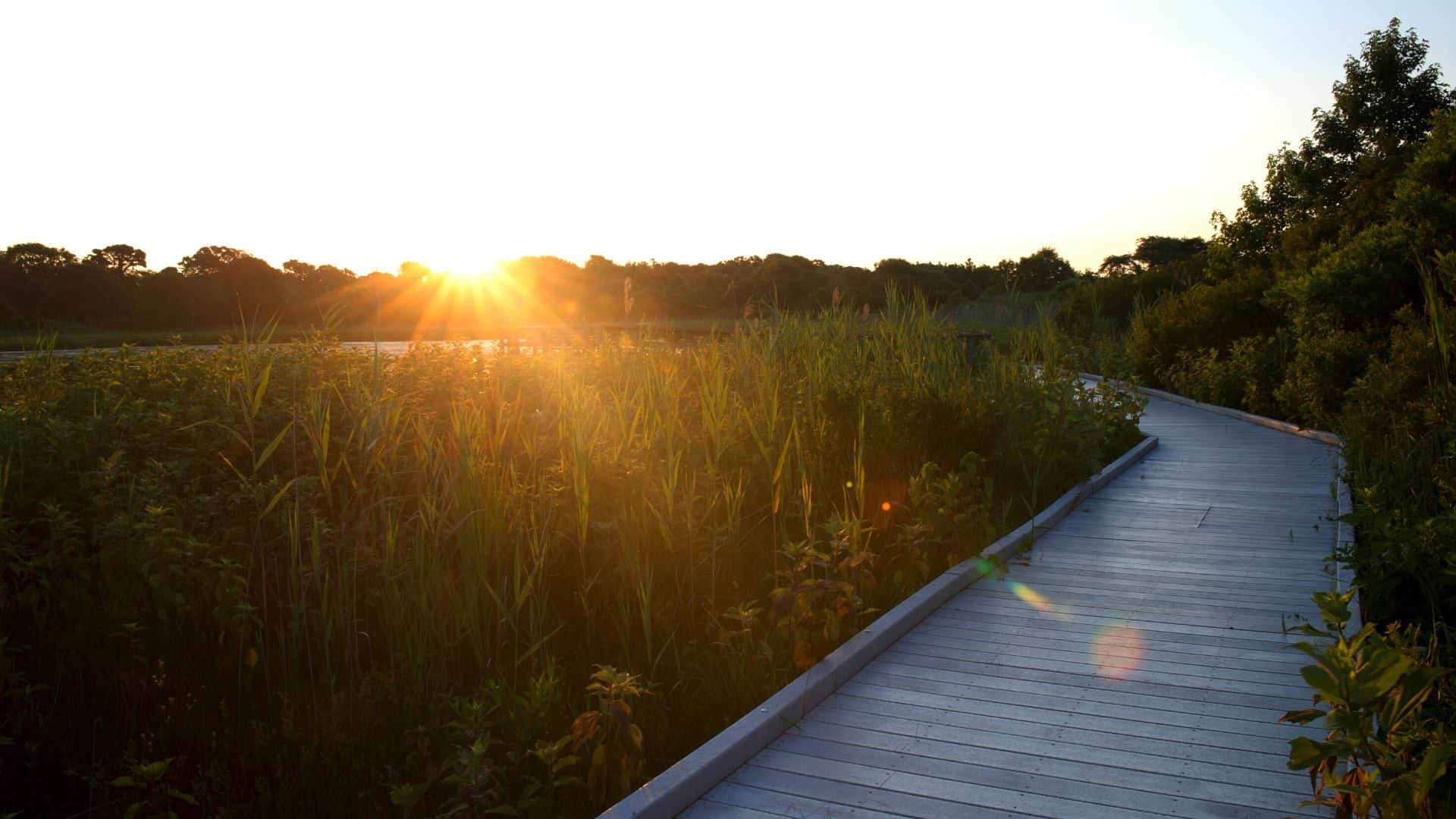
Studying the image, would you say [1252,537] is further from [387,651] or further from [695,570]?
[387,651]

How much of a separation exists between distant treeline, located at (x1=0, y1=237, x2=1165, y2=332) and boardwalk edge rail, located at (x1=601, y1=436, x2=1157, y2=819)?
305cm

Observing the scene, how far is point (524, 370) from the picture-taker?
309 inches

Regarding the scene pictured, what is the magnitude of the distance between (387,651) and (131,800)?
115 centimetres

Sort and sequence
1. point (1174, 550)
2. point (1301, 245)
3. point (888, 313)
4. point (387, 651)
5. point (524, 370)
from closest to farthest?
point (387, 651) < point (1174, 550) < point (524, 370) < point (888, 313) < point (1301, 245)

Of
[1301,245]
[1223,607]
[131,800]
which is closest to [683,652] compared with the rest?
[131,800]

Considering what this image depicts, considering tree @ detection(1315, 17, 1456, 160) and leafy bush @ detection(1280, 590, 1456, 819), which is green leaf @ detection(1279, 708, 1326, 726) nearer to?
leafy bush @ detection(1280, 590, 1456, 819)

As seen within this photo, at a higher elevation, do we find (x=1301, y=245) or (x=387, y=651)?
(x=1301, y=245)

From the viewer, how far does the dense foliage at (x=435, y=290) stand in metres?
11.8

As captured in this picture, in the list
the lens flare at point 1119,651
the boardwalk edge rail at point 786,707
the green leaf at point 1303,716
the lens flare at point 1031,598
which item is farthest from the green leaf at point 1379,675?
the lens flare at point 1031,598

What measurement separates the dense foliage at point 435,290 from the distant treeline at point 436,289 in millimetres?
44

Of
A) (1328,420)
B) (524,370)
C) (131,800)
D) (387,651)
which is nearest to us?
(131,800)

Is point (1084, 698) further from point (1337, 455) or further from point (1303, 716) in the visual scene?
point (1337, 455)

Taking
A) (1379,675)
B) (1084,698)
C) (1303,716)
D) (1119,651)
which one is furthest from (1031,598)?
(1379,675)

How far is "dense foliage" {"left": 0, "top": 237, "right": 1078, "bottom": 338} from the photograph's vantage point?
1180 cm
